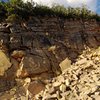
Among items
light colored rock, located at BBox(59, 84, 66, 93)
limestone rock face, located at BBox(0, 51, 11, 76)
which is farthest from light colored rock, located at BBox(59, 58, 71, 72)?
light colored rock, located at BBox(59, 84, 66, 93)

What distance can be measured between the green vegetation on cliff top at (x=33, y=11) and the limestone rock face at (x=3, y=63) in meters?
2.31

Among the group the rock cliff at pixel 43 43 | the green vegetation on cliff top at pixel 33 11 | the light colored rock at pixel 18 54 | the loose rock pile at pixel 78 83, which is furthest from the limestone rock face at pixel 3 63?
the green vegetation on cliff top at pixel 33 11

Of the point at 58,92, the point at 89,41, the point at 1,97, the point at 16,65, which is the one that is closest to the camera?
the point at 58,92

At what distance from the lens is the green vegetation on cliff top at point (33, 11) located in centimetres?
1731

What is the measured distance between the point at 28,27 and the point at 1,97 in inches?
170

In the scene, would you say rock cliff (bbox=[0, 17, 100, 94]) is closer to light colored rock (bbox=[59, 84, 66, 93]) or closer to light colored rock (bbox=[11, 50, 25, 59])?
light colored rock (bbox=[11, 50, 25, 59])

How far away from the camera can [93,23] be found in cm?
1927

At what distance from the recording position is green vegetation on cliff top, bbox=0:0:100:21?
56.8 feet

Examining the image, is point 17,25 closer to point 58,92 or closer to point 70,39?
point 70,39

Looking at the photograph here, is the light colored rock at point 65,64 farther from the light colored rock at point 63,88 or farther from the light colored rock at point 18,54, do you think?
the light colored rock at point 63,88

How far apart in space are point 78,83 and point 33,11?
5.75 meters

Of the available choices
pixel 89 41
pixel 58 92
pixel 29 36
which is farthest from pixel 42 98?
pixel 89 41

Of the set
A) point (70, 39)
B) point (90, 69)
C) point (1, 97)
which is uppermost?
point (70, 39)

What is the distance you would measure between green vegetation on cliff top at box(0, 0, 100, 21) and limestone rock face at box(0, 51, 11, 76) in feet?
7.57
